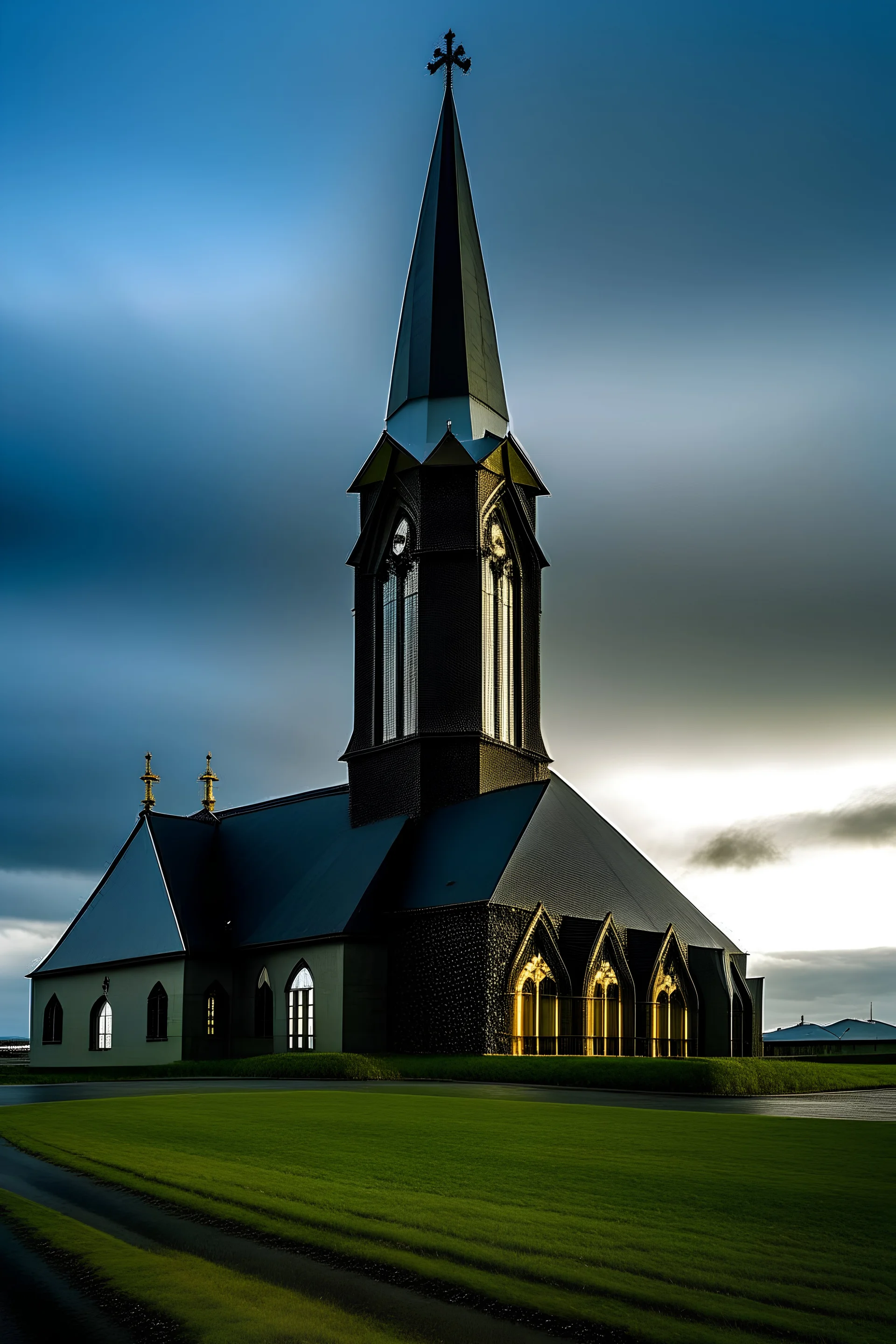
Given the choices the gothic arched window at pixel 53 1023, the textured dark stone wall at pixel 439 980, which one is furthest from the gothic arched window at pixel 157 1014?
the textured dark stone wall at pixel 439 980

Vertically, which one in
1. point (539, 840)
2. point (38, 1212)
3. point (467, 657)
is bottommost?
point (38, 1212)

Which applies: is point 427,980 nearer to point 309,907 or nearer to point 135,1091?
point 309,907

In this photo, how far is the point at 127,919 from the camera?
52.3 metres

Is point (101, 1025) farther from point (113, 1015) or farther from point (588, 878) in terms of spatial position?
point (588, 878)

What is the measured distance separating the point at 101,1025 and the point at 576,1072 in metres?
29.2

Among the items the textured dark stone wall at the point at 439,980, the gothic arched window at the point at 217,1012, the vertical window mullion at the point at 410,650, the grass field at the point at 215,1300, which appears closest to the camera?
the grass field at the point at 215,1300

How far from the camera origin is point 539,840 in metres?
40.8

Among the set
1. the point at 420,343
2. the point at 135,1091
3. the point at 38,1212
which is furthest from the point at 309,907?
the point at 38,1212

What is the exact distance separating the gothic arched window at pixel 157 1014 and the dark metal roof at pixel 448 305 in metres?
24.7

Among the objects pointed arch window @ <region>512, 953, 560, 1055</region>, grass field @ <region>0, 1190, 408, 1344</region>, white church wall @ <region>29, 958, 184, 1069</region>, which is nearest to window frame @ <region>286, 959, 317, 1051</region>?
white church wall @ <region>29, 958, 184, 1069</region>

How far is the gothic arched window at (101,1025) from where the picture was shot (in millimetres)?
51375

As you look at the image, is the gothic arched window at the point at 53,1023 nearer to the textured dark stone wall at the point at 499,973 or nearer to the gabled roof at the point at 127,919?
the gabled roof at the point at 127,919

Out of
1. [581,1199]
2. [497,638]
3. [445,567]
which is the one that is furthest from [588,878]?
[581,1199]

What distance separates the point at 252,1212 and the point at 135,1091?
776 inches
